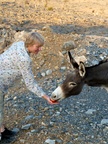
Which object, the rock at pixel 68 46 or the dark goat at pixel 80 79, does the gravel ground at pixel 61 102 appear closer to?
the rock at pixel 68 46

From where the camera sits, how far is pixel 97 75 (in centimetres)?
686

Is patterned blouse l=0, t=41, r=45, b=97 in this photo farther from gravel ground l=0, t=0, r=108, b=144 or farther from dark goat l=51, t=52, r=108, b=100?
gravel ground l=0, t=0, r=108, b=144

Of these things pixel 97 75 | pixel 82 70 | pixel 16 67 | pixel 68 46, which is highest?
pixel 16 67

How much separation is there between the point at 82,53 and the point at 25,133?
412cm

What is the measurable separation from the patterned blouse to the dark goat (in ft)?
2.03

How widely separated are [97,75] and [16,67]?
5.42 ft

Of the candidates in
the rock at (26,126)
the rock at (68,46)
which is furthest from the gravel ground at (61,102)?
the rock at (68,46)

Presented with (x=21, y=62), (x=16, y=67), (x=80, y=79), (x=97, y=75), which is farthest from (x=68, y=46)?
(x=21, y=62)

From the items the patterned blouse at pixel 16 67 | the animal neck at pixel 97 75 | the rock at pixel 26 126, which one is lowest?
the rock at pixel 26 126

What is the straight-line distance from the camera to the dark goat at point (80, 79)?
6.55 meters

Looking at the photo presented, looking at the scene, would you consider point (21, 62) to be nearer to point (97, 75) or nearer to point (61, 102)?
point (97, 75)

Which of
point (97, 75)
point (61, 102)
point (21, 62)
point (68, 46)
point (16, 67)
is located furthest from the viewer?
point (68, 46)

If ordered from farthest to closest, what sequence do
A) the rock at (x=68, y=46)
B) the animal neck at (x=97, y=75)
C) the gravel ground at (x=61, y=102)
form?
the rock at (x=68, y=46) < the animal neck at (x=97, y=75) < the gravel ground at (x=61, y=102)

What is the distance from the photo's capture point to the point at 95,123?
6973 millimetres
